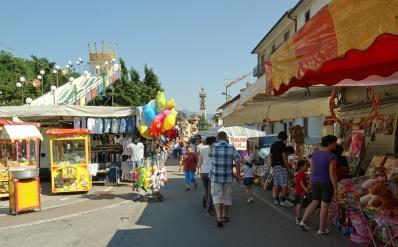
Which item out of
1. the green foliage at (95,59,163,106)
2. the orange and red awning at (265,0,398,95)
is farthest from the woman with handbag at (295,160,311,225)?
the green foliage at (95,59,163,106)

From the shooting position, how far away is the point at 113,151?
1775 cm

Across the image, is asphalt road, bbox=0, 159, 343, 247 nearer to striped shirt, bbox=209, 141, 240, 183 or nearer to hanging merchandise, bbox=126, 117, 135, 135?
striped shirt, bbox=209, 141, 240, 183

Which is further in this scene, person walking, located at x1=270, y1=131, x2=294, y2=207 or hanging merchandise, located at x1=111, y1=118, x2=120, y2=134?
hanging merchandise, located at x1=111, y1=118, x2=120, y2=134

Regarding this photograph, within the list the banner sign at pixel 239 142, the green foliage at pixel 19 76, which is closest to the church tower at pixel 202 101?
the green foliage at pixel 19 76

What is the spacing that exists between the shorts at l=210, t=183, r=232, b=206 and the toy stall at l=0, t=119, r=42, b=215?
498 centimetres

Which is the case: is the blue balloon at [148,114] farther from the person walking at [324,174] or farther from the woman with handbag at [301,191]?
the person walking at [324,174]

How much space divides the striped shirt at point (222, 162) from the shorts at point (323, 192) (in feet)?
5.88

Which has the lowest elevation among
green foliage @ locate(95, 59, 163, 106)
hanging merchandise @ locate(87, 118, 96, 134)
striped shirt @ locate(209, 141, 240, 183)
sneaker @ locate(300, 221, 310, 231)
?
sneaker @ locate(300, 221, 310, 231)

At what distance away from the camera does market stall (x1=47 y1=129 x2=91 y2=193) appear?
569 inches

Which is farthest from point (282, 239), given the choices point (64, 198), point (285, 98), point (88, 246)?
point (64, 198)

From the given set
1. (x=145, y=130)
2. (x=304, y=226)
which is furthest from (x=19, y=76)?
(x=304, y=226)

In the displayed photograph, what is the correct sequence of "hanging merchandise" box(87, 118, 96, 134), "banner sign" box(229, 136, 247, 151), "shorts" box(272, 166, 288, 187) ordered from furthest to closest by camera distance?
"banner sign" box(229, 136, 247, 151)
"hanging merchandise" box(87, 118, 96, 134)
"shorts" box(272, 166, 288, 187)

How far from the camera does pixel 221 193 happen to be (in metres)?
8.48

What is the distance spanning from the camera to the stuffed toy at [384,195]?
5.84m
